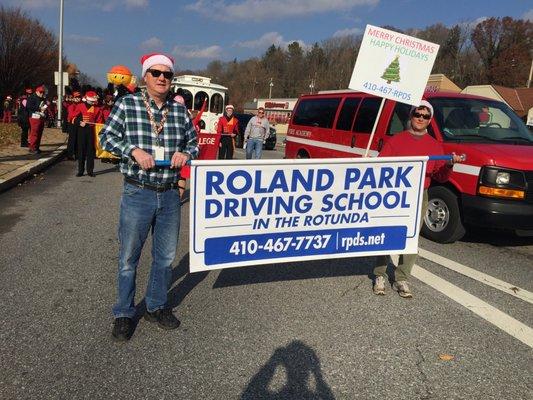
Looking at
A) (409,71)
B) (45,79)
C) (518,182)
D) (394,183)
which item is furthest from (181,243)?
(45,79)

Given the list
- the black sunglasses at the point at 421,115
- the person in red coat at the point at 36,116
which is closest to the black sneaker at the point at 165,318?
the black sunglasses at the point at 421,115

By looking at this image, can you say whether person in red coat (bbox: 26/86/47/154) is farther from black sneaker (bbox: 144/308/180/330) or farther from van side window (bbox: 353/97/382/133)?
black sneaker (bbox: 144/308/180/330)

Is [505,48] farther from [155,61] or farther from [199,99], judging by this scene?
[155,61]

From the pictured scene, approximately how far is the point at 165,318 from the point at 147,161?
4.23 ft

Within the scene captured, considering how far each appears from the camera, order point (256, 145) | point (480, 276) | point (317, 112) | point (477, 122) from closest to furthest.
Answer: point (480, 276)
point (477, 122)
point (317, 112)
point (256, 145)

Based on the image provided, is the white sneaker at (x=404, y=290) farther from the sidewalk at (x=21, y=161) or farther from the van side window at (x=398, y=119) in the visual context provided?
the sidewalk at (x=21, y=161)

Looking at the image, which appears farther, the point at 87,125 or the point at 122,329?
the point at 87,125

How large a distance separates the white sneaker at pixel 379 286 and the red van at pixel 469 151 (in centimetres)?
187

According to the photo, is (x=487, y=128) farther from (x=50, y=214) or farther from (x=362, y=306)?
(x=50, y=214)

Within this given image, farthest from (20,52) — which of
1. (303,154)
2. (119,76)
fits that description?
(303,154)

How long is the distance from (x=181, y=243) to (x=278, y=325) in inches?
99.0

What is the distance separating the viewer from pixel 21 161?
11297 millimetres

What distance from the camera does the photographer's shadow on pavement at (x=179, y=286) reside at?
3.88m

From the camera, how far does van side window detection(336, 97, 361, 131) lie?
26.8 ft
